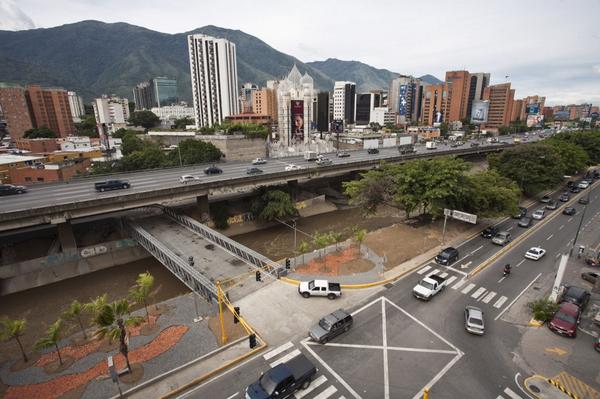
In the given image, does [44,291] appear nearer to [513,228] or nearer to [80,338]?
[80,338]

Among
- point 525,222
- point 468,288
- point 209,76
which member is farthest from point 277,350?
point 209,76

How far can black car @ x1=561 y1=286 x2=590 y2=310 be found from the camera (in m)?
23.3

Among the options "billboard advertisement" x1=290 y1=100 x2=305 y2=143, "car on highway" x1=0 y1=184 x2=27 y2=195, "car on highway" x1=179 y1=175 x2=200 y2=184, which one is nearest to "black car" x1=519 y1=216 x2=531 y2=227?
"car on highway" x1=179 y1=175 x2=200 y2=184

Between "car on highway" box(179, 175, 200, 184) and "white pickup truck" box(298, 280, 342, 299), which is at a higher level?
"car on highway" box(179, 175, 200, 184)

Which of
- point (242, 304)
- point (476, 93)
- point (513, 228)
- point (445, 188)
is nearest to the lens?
point (242, 304)

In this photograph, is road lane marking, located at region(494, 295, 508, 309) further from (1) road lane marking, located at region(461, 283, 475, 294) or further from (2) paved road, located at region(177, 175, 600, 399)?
(1) road lane marking, located at region(461, 283, 475, 294)

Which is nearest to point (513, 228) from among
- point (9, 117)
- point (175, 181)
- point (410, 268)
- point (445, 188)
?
point (445, 188)

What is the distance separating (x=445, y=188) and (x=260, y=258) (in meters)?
25.5

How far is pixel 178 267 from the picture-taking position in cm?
→ 2919

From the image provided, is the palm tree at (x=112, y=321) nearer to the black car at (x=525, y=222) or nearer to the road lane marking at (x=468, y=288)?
the road lane marking at (x=468, y=288)

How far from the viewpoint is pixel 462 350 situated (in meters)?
19.5

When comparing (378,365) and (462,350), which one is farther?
(462,350)

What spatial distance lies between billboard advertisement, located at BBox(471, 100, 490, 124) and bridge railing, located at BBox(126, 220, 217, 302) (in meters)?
191

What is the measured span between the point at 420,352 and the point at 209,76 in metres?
186
